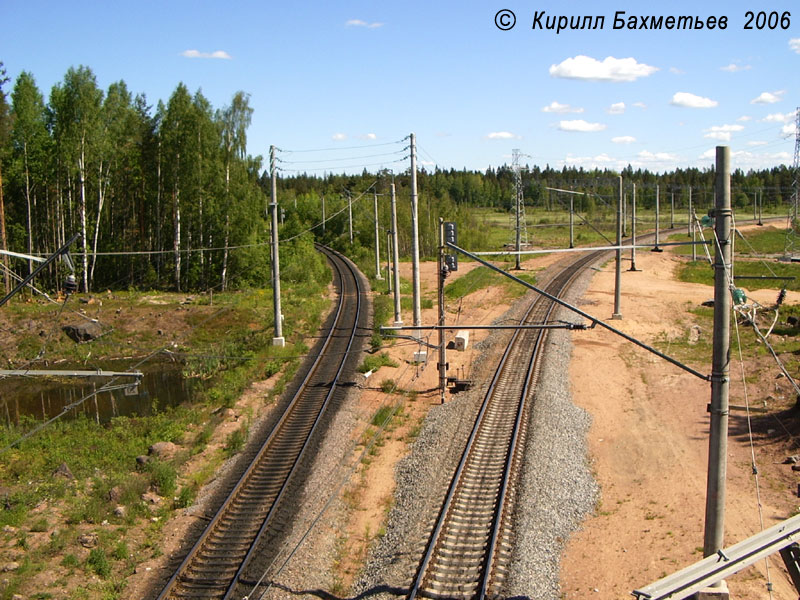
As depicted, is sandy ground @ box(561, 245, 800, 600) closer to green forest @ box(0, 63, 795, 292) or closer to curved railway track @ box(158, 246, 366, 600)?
curved railway track @ box(158, 246, 366, 600)

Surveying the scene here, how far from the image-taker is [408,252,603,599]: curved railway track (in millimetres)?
10961

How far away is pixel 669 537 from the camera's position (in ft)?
40.2

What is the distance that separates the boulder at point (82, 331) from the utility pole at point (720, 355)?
27.5 metres

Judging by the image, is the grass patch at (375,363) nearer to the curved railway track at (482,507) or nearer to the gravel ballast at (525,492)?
the gravel ballast at (525,492)

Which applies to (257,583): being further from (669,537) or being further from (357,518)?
(669,537)

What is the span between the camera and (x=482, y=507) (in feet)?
44.0

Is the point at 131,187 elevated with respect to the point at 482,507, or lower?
elevated

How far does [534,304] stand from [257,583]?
24701 mm

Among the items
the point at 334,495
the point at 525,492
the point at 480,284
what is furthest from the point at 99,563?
the point at 480,284

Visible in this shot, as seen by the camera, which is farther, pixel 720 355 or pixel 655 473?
pixel 655 473

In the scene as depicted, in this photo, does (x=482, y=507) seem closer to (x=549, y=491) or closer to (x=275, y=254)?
(x=549, y=491)

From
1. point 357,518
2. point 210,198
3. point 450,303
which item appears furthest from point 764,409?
point 210,198

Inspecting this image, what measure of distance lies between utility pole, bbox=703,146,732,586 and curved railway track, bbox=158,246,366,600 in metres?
7.05

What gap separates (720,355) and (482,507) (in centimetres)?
628
